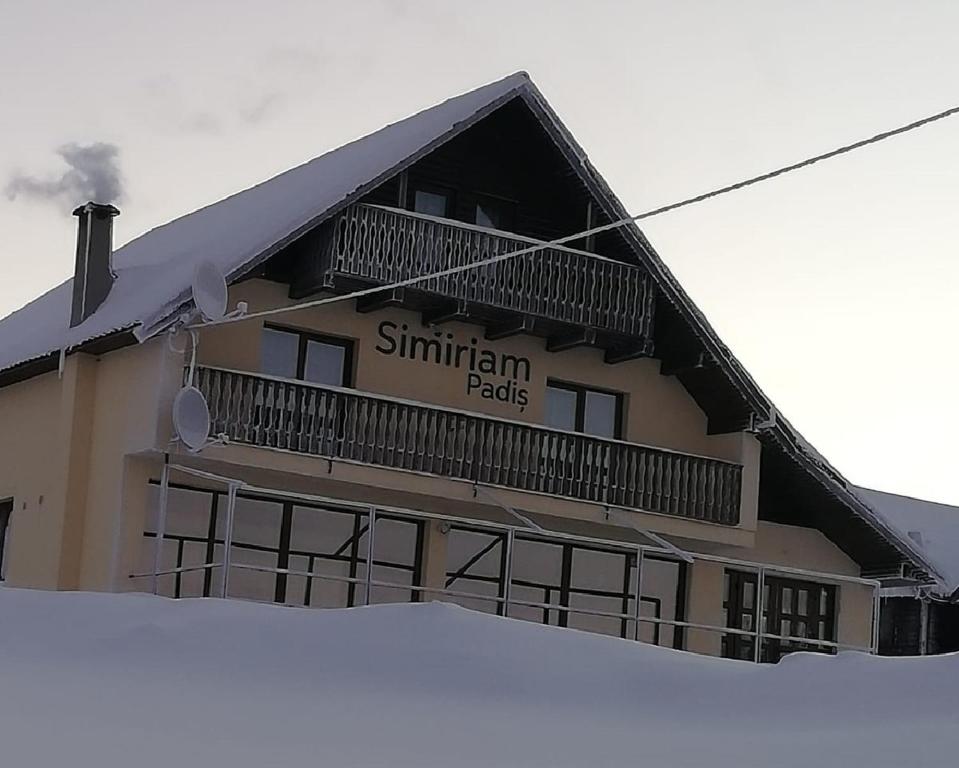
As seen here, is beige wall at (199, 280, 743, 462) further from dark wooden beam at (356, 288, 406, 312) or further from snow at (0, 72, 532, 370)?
snow at (0, 72, 532, 370)

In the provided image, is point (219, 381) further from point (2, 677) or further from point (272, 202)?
point (2, 677)

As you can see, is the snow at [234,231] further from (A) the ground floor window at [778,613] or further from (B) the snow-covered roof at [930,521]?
(B) the snow-covered roof at [930,521]

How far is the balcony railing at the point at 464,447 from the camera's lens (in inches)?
907

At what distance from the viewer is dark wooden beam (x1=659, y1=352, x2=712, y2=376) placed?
27.1m

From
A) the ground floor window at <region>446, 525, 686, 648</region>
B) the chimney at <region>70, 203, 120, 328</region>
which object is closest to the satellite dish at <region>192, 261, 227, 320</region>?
the chimney at <region>70, 203, 120, 328</region>

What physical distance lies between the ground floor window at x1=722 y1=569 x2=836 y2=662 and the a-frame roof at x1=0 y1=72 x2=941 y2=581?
1201mm

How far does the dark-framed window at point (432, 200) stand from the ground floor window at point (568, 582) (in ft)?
15.0

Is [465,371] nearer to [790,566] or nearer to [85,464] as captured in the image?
[85,464]

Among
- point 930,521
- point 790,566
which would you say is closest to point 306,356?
point 790,566

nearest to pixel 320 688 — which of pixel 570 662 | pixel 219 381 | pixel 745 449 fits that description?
Answer: pixel 570 662

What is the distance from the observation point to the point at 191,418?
21.9 metres

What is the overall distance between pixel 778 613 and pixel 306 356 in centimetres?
949

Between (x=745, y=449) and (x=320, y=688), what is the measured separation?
52.6 ft

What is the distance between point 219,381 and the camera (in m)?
22.7
